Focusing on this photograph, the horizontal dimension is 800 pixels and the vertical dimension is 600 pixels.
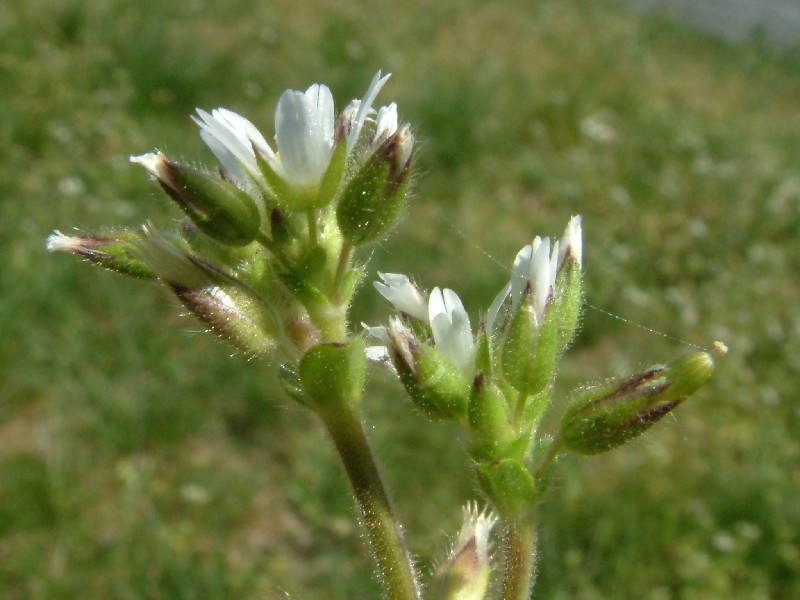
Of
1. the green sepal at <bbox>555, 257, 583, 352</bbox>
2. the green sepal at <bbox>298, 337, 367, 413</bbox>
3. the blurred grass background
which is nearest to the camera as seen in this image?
the green sepal at <bbox>298, 337, 367, 413</bbox>

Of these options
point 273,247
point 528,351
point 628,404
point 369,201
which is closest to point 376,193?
point 369,201

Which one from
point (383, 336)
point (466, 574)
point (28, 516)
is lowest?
point (28, 516)

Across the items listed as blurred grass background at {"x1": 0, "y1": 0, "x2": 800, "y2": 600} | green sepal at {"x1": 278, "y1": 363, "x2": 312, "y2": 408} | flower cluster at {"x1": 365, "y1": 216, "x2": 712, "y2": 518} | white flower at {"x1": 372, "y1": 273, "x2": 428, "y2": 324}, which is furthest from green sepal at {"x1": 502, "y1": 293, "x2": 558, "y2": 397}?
blurred grass background at {"x1": 0, "y1": 0, "x2": 800, "y2": 600}

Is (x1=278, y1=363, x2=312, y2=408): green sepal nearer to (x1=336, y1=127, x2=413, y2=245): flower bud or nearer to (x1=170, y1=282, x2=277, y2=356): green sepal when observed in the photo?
(x1=170, y1=282, x2=277, y2=356): green sepal

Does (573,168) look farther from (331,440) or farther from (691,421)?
(331,440)

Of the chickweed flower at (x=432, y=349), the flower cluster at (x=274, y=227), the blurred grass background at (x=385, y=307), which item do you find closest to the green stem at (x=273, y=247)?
the flower cluster at (x=274, y=227)

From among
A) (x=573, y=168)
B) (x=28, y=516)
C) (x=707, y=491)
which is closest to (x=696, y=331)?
(x=707, y=491)
